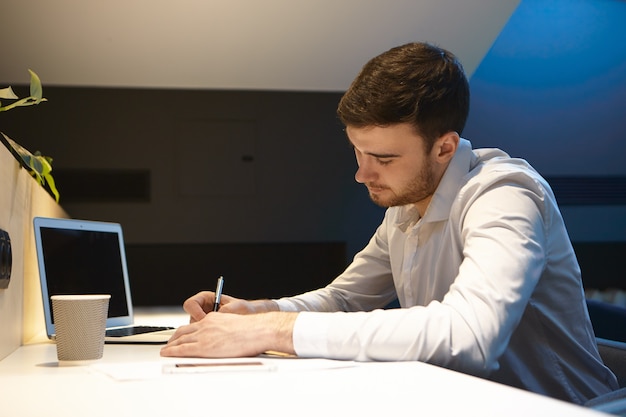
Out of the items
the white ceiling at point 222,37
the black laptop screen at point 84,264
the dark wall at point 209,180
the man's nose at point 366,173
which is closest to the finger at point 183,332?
the man's nose at point 366,173

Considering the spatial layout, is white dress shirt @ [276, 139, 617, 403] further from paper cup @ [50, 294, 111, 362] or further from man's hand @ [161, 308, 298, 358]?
paper cup @ [50, 294, 111, 362]

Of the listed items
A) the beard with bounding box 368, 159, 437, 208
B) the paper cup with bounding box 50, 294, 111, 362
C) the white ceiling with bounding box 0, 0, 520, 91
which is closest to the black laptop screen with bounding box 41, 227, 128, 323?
the paper cup with bounding box 50, 294, 111, 362

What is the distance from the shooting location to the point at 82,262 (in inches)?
78.8

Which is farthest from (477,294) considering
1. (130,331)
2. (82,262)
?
(82,262)

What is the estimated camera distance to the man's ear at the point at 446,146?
1.51 metres

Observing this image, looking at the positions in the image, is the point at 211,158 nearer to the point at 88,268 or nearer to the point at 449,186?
the point at 88,268

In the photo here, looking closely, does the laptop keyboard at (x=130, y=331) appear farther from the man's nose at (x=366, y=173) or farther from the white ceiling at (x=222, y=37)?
the white ceiling at (x=222, y=37)

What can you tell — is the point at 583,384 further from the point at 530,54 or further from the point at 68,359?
the point at 530,54

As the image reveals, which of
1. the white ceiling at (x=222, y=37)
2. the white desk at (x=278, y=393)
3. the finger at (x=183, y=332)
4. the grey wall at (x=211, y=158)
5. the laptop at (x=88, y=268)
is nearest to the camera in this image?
the white desk at (x=278, y=393)

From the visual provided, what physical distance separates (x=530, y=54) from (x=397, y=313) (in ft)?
14.0

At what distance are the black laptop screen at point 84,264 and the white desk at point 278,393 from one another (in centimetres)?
74

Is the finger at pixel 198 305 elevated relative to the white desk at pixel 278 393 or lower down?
lower down

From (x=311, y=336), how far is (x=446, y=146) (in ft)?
1.93

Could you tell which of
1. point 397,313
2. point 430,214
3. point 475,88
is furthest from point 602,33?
point 397,313
